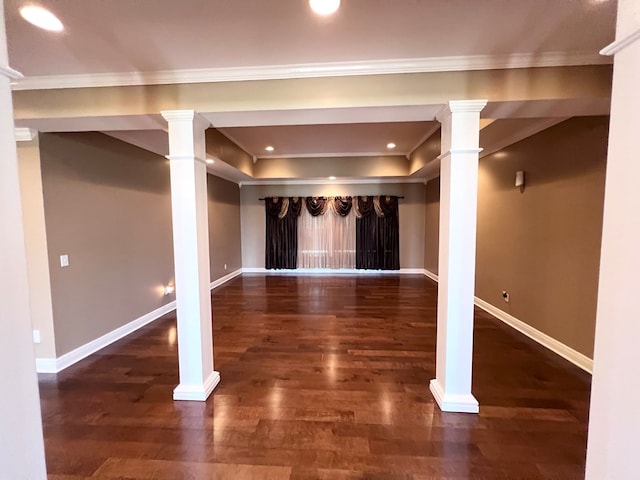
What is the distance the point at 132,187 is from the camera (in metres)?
3.78

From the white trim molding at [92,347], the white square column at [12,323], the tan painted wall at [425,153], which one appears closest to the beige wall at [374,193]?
the tan painted wall at [425,153]

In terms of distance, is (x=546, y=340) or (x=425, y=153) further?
(x=425, y=153)

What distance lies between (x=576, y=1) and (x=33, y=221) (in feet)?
13.6

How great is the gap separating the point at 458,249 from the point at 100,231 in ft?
11.8

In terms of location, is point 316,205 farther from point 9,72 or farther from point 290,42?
point 9,72

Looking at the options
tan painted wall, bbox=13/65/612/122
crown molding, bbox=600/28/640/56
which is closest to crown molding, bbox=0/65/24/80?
tan painted wall, bbox=13/65/612/122

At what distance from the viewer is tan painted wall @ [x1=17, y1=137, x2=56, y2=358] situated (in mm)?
2646

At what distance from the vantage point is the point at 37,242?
273cm

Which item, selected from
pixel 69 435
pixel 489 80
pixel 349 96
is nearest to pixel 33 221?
pixel 69 435

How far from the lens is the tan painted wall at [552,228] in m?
2.68

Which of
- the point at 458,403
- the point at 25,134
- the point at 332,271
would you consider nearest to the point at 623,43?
the point at 458,403

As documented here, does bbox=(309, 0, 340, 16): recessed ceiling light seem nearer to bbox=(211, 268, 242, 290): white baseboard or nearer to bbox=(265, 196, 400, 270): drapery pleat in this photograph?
bbox=(211, 268, 242, 290): white baseboard

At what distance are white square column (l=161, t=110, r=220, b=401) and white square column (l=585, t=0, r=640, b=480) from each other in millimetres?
2226

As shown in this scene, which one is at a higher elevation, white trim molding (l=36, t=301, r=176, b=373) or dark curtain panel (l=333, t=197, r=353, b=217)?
dark curtain panel (l=333, t=197, r=353, b=217)
